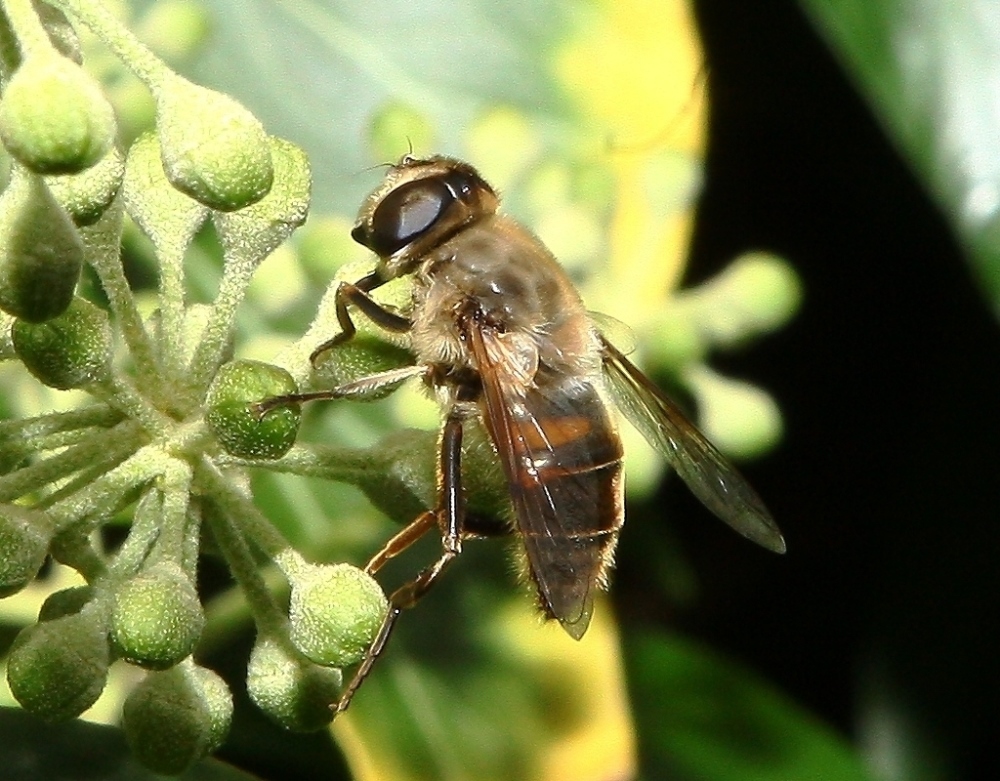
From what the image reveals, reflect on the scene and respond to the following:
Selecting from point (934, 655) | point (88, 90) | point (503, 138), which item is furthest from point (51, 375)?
point (934, 655)

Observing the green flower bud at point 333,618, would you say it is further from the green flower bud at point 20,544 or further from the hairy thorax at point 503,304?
the hairy thorax at point 503,304

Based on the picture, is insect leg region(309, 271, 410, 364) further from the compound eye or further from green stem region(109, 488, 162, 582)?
green stem region(109, 488, 162, 582)

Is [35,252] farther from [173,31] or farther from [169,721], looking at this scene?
[173,31]

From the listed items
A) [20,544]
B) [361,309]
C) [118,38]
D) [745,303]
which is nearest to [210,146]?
[118,38]

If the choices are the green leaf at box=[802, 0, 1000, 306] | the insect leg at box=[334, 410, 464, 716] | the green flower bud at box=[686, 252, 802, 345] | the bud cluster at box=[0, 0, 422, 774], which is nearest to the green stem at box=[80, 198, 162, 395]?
the bud cluster at box=[0, 0, 422, 774]

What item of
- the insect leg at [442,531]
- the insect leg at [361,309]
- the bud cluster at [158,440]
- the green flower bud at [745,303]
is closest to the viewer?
the bud cluster at [158,440]

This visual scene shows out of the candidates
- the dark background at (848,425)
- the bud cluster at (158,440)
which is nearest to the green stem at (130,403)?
the bud cluster at (158,440)
